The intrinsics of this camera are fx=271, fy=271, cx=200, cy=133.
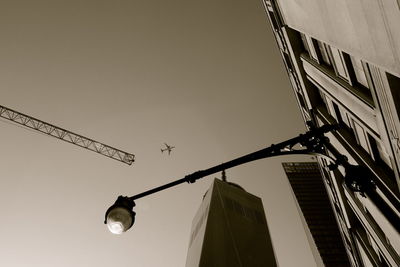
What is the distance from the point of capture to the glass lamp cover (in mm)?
3881

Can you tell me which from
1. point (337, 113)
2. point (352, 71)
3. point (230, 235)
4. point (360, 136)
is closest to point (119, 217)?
point (230, 235)

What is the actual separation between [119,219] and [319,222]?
232ft

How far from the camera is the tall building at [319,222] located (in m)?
59.5

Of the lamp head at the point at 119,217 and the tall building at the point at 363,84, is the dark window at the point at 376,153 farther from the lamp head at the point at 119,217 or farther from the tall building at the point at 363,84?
the lamp head at the point at 119,217

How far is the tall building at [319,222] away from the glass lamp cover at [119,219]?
61531 millimetres

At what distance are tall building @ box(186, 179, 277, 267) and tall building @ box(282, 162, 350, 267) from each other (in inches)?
2235

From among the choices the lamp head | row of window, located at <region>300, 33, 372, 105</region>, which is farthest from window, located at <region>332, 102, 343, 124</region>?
the lamp head

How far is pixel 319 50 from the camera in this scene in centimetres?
816

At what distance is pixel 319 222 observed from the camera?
213 ft

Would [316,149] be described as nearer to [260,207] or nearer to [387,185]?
[387,185]

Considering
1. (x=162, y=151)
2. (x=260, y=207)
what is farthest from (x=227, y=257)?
(x=162, y=151)

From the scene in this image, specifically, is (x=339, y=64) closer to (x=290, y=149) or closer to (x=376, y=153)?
(x=376, y=153)

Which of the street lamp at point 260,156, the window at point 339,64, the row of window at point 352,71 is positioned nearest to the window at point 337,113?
the row of window at point 352,71

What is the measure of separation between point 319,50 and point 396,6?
694cm
